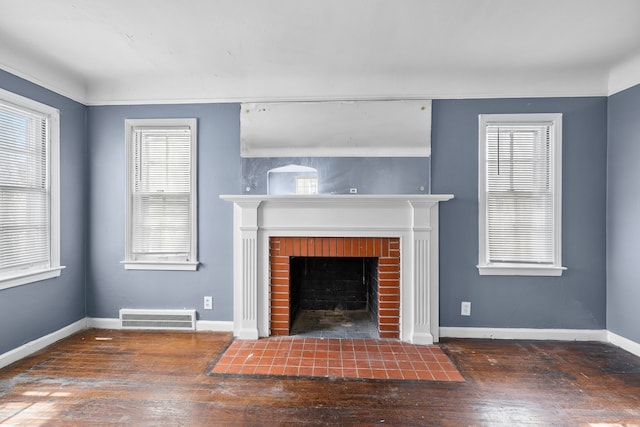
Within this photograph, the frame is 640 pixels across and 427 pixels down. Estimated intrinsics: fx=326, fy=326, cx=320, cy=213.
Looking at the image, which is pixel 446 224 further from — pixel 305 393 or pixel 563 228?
pixel 305 393

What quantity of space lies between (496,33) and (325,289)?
276cm

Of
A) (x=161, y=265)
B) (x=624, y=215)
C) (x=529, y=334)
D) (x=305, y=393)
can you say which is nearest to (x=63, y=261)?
→ (x=161, y=265)

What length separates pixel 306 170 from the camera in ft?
9.98

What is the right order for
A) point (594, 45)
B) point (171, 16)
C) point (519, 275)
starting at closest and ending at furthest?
point (171, 16) < point (594, 45) < point (519, 275)

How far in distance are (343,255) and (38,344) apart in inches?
106

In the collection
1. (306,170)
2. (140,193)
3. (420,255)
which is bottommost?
(420,255)

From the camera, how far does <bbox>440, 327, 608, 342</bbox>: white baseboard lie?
9.76 ft

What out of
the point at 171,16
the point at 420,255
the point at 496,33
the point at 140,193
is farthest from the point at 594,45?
the point at 140,193

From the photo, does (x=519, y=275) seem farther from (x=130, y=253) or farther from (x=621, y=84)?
(x=130, y=253)

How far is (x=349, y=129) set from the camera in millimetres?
3033

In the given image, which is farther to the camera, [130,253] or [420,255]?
[130,253]

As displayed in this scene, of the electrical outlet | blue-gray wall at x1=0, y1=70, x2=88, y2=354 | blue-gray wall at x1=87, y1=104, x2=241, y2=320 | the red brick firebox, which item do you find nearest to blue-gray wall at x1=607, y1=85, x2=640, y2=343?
the electrical outlet

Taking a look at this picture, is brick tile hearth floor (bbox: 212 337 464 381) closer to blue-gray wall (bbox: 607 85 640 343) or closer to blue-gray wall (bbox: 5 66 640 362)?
blue-gray wall (bbox: 5 66 640 362)

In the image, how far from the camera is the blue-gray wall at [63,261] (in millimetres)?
2555
